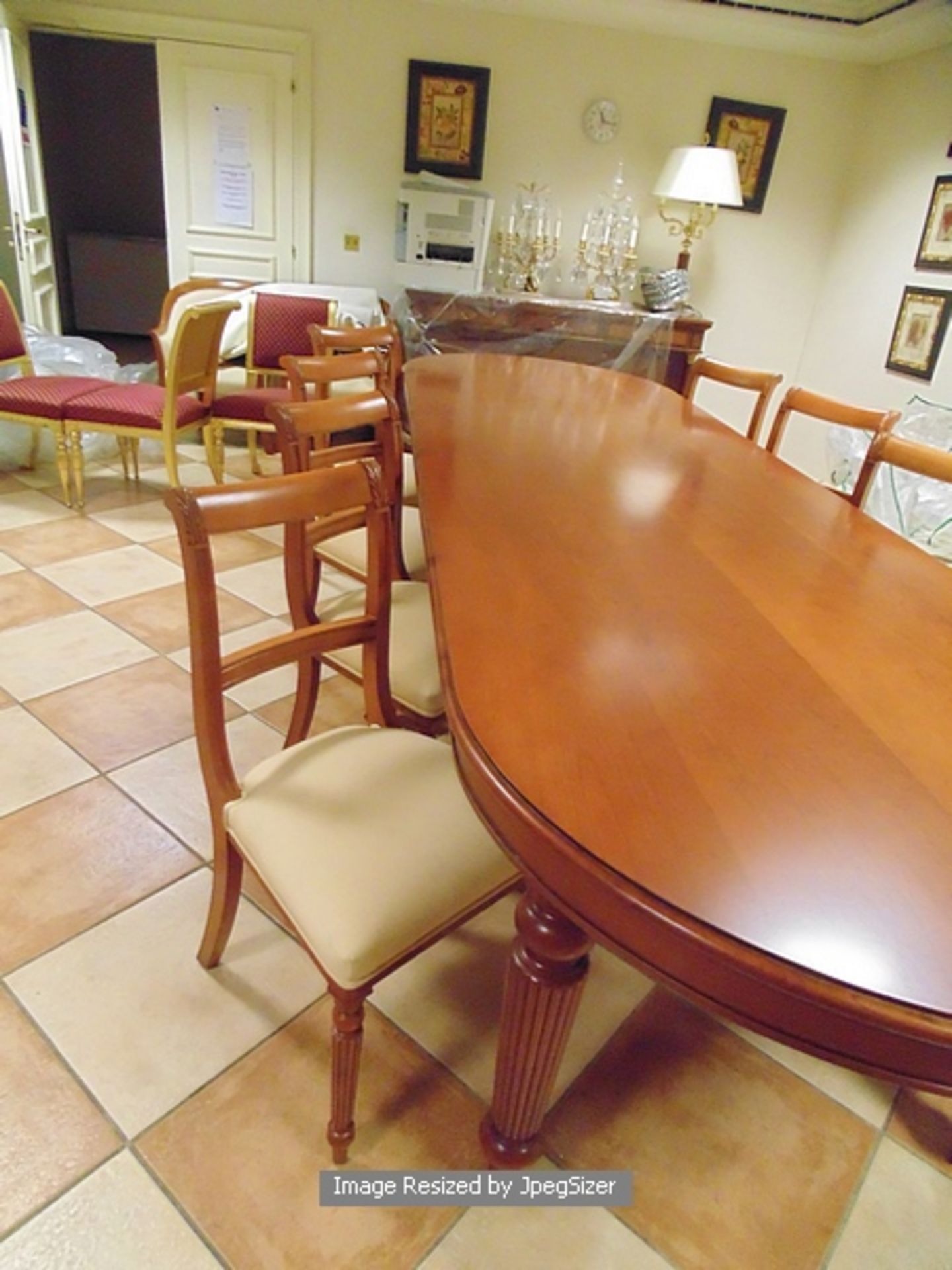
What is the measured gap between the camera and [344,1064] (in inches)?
41.4

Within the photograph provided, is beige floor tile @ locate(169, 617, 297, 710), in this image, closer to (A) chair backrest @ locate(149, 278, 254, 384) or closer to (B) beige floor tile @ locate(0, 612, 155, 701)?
(B) beige floor tile @ locate(0, 612, 155, 701)

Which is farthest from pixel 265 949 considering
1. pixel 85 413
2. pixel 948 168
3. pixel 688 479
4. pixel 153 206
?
pixel 153 206

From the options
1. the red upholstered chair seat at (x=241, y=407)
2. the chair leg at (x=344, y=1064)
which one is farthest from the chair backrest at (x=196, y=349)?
the chair leg at (x=344, y=1064)

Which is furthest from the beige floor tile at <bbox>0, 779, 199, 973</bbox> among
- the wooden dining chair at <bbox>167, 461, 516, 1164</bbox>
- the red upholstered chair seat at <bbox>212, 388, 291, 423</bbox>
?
the red upholstered chair seat at <bbox>212, 388, 291, 423</bbox>

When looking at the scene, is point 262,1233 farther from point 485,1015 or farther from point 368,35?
point 368,35

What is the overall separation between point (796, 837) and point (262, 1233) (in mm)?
922

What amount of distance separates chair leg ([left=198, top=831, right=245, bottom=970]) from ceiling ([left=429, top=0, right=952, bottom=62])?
443 cm

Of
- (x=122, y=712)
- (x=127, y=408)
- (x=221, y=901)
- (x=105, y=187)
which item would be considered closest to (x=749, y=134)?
(x=127, y=408)

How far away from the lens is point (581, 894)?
642 millimetres

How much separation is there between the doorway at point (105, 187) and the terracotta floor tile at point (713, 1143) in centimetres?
648

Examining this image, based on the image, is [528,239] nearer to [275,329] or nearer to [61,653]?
[275,329]

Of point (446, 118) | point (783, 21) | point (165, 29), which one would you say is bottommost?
point (446, 118)

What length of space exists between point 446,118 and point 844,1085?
476 centimetres

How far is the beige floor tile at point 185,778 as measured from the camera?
1.71 metres
